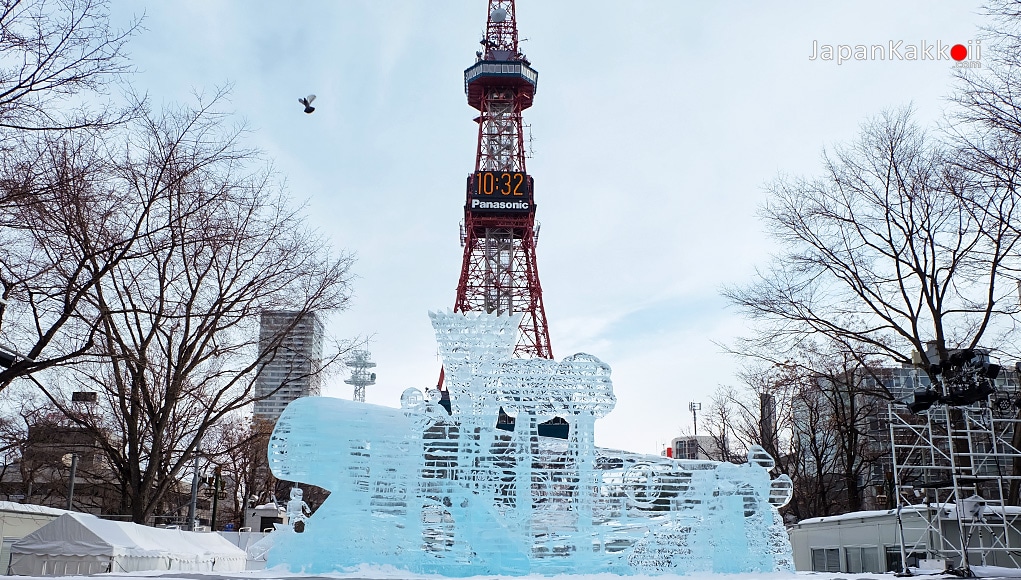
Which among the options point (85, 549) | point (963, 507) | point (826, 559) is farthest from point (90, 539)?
point (826, 559)

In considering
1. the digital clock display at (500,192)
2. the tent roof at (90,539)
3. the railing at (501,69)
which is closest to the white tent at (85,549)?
the tent roof at (90,539)

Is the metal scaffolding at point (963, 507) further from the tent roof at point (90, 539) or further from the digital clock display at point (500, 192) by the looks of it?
the digital clock display at point (500, 192)

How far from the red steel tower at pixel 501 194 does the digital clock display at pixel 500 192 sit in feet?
0.15

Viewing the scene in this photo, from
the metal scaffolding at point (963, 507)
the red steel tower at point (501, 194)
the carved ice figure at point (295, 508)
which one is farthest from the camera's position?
the red steel tower at point (501, 194)

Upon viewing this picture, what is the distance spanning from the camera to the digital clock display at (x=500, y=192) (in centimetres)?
3597

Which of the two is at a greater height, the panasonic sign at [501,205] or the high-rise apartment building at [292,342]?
the panasonic sign at [501,205]

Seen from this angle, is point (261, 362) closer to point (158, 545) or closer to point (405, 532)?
point (158, 545)

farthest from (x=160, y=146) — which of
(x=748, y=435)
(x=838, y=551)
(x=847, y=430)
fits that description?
(x=748, y=435)

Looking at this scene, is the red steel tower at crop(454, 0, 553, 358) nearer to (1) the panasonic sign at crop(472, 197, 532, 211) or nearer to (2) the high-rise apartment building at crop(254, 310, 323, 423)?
(1) the panasonic sign at crop(472, 197, 532, 211)

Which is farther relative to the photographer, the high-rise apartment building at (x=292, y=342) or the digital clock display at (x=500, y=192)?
the digital clock display at (x=500, y=192)

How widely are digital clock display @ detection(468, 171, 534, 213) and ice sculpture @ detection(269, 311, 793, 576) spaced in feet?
85.7

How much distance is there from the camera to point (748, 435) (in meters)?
26.5

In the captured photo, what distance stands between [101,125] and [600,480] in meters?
6.89

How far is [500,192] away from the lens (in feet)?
119
